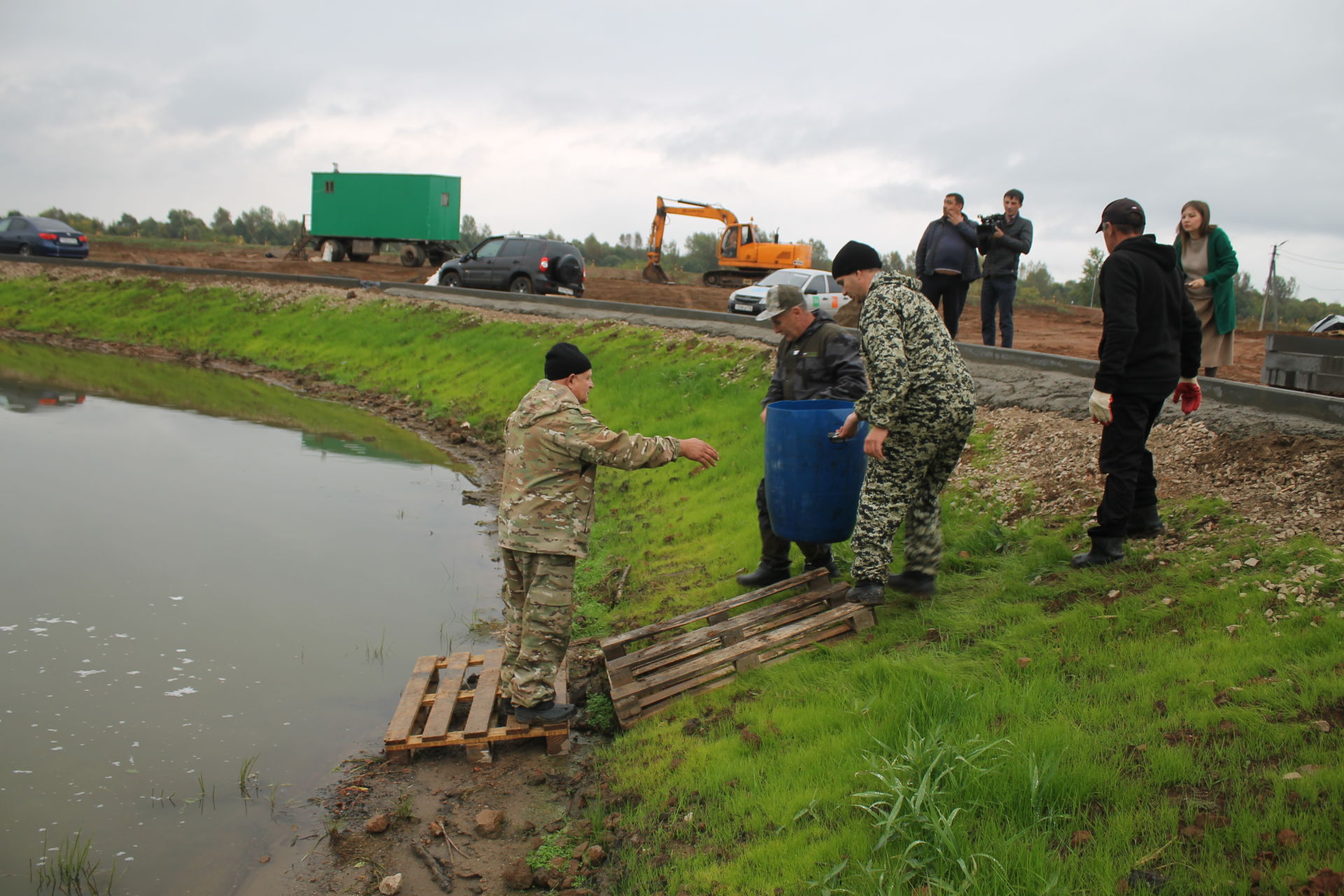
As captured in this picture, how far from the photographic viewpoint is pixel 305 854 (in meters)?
4.16

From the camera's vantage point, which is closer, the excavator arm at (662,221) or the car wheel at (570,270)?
the car wheel at (570,270)

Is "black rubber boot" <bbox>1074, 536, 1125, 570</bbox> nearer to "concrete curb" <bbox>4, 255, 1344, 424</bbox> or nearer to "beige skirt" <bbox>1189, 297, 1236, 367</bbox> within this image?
"concrete curb" <bbox>4, 255, 1344, 424</bbox>

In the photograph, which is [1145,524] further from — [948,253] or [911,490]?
[948,253]

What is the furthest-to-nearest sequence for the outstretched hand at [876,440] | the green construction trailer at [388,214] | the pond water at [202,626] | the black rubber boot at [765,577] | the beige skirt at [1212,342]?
the green construction trailer at [388,214] < the beige skirt at [1212,342] < the black rubber boot at [765,577] < the outstretched hand at [876,440] < the pond water at [202,626]

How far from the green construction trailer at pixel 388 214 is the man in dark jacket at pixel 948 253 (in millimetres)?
27145

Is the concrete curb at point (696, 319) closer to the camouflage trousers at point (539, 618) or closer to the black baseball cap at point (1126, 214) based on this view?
the black baseball cap at point (1126, 214)

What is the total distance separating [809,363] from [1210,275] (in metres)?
3.95

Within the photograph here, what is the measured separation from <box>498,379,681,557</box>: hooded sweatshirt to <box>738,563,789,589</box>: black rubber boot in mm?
1522

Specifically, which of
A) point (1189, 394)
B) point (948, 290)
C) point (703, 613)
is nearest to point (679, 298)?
point (948, 290)

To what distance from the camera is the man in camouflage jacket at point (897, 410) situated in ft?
15.6

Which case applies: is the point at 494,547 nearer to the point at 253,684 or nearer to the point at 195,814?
the point at 253,684

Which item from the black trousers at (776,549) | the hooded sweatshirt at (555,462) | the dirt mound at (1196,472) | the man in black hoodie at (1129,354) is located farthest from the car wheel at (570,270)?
the man in black hoodie at (1129,354)

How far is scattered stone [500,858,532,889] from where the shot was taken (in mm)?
3867

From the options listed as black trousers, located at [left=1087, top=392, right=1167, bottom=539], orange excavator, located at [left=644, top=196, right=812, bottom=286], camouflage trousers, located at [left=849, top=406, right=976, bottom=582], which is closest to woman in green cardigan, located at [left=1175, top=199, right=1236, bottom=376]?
black trousers, located at [left=1087, top=392, right=1167, bottom=539]
